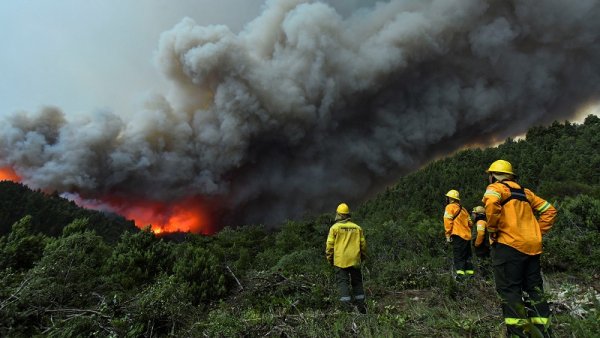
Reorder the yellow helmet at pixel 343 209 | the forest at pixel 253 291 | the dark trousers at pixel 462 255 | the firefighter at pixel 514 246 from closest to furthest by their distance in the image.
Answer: the firefighter at pixel 514 246 → the forest at pixel 253 291 → the yellow helmet at pixel 343 209 → the dark trousers at pixel 462 255

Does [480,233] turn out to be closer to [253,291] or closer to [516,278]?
[516,278]

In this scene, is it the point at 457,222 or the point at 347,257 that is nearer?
the point at 347,257

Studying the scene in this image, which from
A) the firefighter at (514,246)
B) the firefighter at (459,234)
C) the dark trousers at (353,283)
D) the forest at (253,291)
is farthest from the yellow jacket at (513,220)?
the firefighter at (459,234)

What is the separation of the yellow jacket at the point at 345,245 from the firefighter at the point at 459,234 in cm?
249

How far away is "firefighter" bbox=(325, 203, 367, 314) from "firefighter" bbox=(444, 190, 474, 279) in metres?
2.48

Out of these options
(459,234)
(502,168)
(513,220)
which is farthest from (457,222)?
(513,220)

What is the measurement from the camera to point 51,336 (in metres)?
4.41

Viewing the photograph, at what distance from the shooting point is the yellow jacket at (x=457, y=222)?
7.13 m

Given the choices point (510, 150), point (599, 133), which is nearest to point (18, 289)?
point (599, 133)

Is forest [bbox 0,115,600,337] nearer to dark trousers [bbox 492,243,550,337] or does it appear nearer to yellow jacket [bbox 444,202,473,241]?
dark trousers [bbox 492,243,550,337]

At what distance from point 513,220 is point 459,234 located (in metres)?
3.92

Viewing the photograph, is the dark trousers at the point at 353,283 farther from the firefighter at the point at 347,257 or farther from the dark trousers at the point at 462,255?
the dark trousers at the point at 462,255

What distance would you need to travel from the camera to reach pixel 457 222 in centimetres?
721

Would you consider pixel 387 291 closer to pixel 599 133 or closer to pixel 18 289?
pixel 18 289
